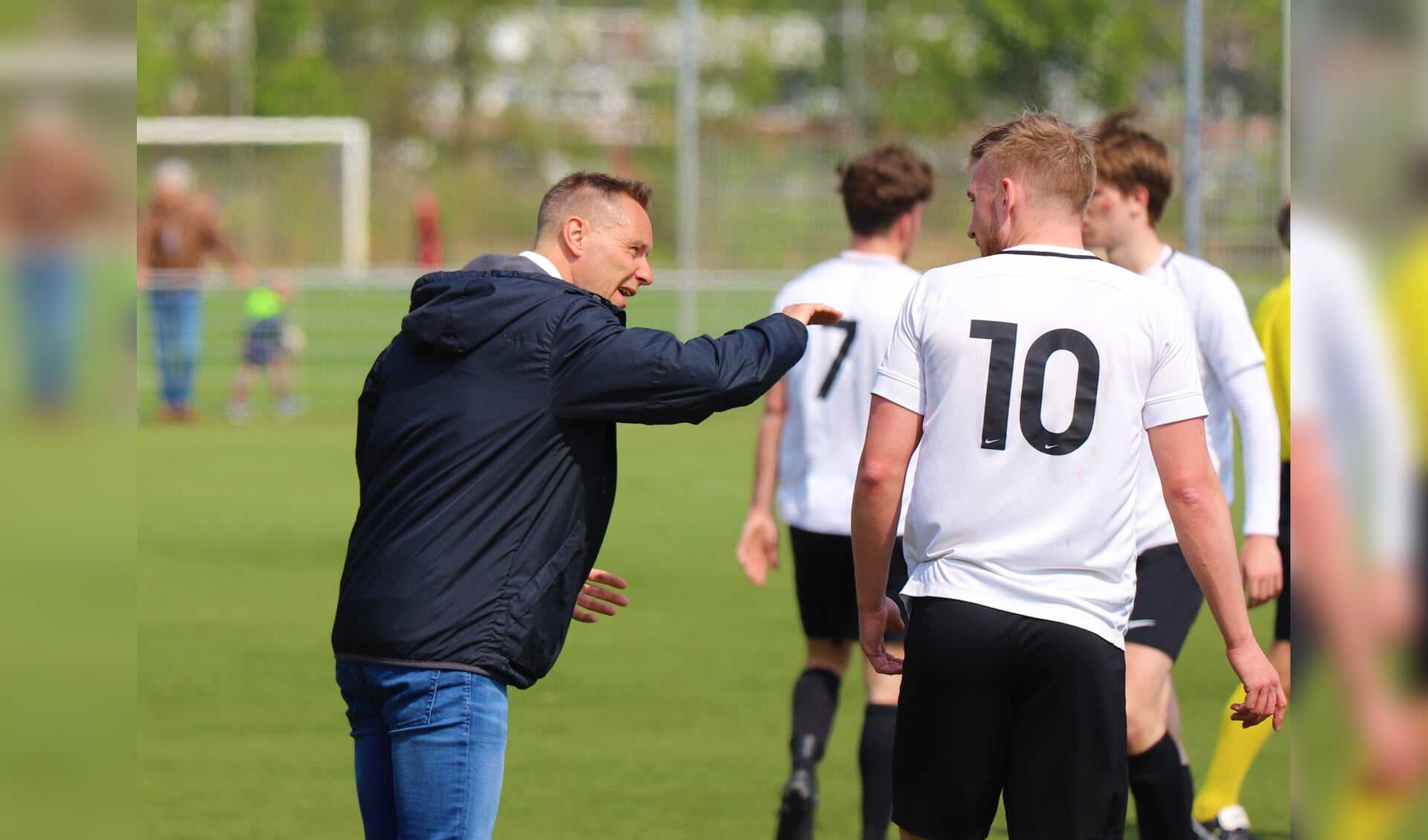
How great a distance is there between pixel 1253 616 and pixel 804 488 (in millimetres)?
3795

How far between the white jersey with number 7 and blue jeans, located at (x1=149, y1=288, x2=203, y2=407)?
50.2 feet

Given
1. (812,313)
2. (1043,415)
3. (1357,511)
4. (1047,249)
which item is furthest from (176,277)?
(1357,511)

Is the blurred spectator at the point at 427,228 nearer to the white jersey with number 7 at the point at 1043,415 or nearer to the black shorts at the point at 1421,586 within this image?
the white jersey with number 7 at the point at 1043,415

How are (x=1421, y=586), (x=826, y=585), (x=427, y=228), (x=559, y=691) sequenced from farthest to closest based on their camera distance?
(x=427, y=228) → (x=559, y=691) → (x=826, y=585) → (x=1421, y=586)

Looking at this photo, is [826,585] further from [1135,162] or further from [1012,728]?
[1012,728]

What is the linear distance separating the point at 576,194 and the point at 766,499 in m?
2.39

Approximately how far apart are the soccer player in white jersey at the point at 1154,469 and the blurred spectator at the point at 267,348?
548 inches

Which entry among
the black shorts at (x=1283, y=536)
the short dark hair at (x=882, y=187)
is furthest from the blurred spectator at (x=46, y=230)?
the short dark hair at (x=882, y=187)

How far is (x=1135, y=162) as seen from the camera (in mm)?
4742

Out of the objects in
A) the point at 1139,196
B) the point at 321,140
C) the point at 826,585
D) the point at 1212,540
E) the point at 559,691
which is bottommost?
the point at 559,691

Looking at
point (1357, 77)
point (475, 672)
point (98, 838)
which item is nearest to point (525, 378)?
point (475, 672)

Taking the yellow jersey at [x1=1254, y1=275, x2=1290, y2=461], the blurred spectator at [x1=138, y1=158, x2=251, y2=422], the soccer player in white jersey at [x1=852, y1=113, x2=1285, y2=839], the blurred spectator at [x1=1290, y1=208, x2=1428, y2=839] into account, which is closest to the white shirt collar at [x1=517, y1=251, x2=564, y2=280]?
the soccer player in white jersey at [x1=852, y1=113, x2=1285, y2=839]

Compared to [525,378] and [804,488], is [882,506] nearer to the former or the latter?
[525,378]

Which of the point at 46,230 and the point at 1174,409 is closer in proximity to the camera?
the point at 46,230
